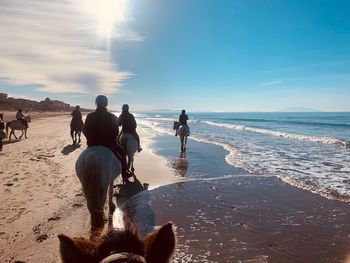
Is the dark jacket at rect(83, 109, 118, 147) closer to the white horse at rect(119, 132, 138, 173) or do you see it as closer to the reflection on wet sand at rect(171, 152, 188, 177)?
the white horse at rect(119, 132, 138, 173)

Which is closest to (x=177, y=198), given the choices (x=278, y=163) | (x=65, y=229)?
(x=65, y=229)

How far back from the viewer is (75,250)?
1.28 meters

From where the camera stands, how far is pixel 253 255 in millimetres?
6375

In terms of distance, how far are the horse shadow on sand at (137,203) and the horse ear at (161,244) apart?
6266 millimetres

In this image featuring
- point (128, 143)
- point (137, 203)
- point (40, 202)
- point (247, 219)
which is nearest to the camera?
point (247, 219)

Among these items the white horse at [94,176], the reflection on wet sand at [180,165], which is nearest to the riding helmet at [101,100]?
the white horse at [94,176]

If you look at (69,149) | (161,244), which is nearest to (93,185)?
(161,244)

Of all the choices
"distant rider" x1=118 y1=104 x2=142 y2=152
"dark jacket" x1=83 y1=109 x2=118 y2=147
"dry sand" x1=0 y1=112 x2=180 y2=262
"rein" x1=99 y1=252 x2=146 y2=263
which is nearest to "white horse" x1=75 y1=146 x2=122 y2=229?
"dark jacket" x1=83 y1=109 x2=118 y2=147

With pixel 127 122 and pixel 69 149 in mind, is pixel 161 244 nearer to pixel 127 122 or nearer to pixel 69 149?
pixel 127 122

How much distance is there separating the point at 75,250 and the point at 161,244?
33 centimetres

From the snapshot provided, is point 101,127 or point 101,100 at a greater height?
point 101,100

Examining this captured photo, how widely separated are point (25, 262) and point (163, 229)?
16.3 feet

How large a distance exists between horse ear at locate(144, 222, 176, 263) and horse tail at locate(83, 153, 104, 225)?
194 inches

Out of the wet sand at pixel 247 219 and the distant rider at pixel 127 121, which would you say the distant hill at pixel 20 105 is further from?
the wet sand at pixel 247 219
